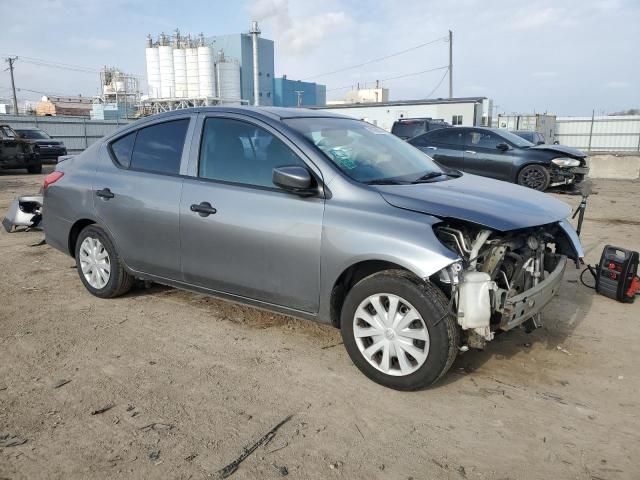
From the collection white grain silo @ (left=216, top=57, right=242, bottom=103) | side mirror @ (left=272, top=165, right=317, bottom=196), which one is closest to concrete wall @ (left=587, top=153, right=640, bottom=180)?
side mirror @ (left=272, top=165, right=317, bottom=196)

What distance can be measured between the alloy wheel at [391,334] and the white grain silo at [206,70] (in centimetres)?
5332

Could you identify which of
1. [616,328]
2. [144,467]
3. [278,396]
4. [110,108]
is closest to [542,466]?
[278,396]

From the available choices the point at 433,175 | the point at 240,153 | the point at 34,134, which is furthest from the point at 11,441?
the point at 34,134

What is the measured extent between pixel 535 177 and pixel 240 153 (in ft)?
32.5

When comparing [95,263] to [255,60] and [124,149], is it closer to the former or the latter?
[124,149]

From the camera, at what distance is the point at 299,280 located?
3604 mm

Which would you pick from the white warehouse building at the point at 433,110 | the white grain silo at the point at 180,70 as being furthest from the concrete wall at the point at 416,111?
the white grain silo at the point at 180,70

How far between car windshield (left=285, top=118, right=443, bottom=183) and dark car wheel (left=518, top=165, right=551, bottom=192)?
27.9 ft

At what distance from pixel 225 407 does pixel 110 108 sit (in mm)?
58265

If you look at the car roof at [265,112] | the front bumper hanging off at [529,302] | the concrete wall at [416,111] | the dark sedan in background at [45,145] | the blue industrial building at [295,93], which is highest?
the blue industrial building at [295,93]

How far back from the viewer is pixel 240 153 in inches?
157

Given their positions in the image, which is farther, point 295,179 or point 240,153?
point 240,153

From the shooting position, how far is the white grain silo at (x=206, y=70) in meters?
52.8

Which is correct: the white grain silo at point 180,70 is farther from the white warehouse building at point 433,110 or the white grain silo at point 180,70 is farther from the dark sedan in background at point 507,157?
the dark sedan in background at point 507,157
